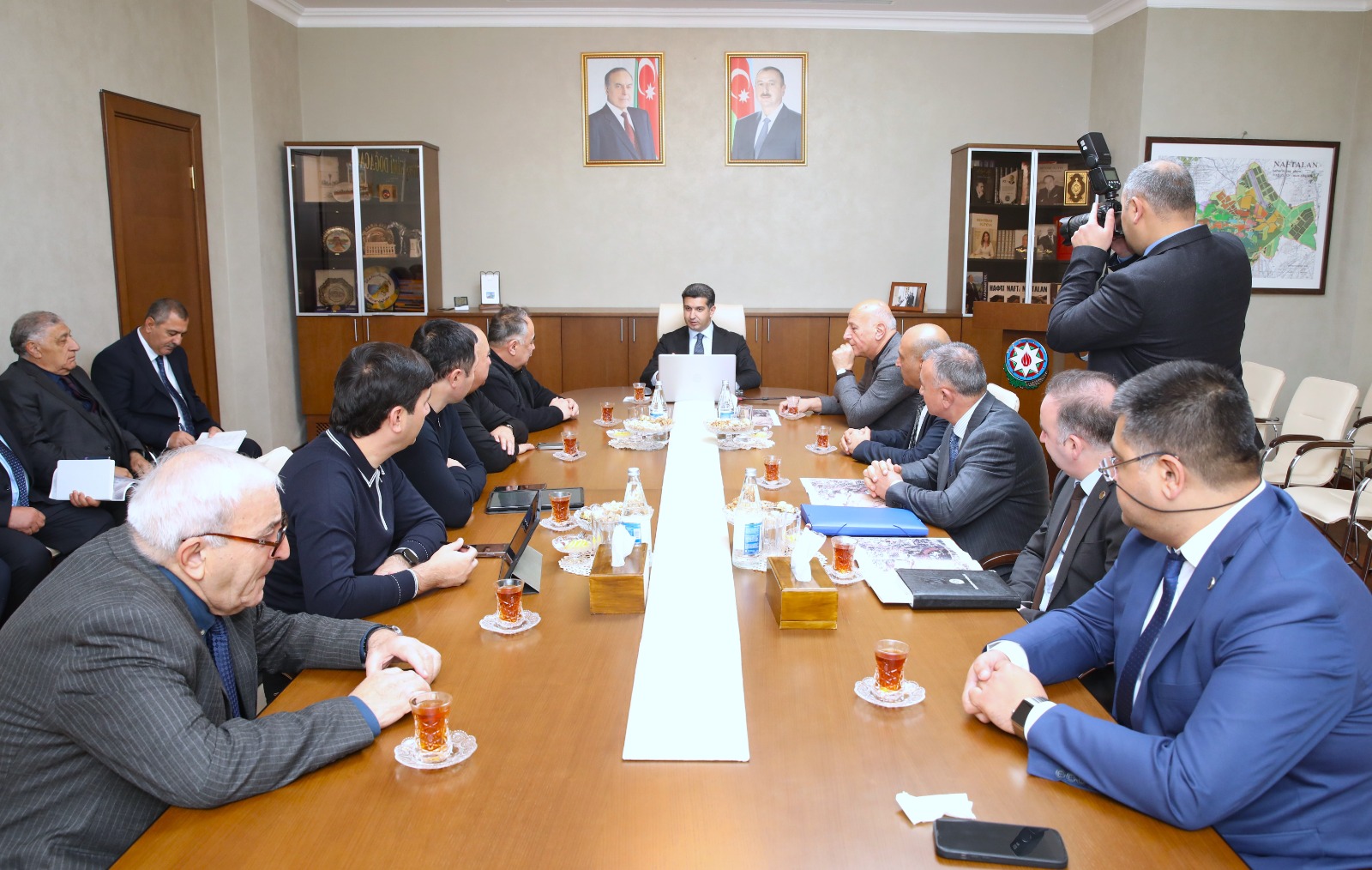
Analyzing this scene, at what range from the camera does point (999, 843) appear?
136cm

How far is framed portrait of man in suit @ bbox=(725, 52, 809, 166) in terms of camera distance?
7.32 m

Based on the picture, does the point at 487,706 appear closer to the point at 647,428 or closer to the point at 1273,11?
the point at 647,428

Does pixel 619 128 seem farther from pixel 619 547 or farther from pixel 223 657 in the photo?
pixel 223 657

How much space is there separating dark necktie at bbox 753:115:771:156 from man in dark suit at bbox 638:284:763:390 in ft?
5.47

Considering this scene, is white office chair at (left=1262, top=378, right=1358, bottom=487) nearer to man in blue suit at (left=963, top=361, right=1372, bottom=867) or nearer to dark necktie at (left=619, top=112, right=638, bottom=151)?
man in blue suit at (left=963, top=361, right=1372, bottom=867)

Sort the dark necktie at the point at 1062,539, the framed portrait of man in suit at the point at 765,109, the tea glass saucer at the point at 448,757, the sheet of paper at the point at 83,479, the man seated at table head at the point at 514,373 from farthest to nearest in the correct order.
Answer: the framed portrait of man in suit at the point at 765,109 → the man seated at table head at the point at 514,373 → the sheet of paper at the point at 83,479 → the dark necktie at the point at 1062,539 → the tea glass saucer at the point at 448,757

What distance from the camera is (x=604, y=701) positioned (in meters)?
1.81

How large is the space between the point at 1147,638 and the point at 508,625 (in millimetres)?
1268

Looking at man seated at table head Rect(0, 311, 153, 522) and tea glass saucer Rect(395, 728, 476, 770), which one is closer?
tea glass saucer Rect(395, 728, 476, 770)

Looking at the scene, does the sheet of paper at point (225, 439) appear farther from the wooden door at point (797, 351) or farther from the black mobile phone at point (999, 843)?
the black mobile phone at point (999, 843)

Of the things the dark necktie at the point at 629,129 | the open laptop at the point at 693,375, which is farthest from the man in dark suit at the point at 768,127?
the open laptop at the point at 693,375

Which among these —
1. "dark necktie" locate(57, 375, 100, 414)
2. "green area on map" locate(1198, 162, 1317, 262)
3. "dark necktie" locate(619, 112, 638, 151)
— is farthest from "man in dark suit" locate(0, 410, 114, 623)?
"green area on map" locate(1198, 162, 1317, 262)

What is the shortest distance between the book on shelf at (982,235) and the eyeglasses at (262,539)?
634cm

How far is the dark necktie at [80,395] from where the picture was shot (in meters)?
4.39
